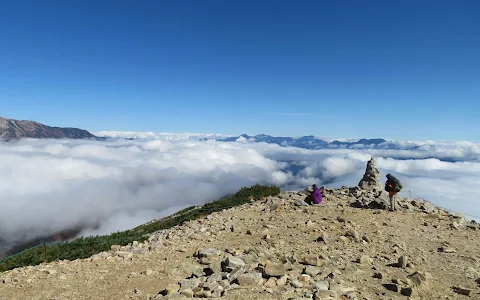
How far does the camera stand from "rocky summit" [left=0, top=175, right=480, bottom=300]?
9328mm

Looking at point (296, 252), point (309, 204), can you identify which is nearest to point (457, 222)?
point (309, 204)

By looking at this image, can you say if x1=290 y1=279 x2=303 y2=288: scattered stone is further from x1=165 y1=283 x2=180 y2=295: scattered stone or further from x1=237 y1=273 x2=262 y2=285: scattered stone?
x1=165 y1=283 x2=180 y2=295: scattered stone

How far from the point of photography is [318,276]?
9945 millimetres

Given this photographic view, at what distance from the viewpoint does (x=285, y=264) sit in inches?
425

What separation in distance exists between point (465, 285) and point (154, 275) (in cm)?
1122

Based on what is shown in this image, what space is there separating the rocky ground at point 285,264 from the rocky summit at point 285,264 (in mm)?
36

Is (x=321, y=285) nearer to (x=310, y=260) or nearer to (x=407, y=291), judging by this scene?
(x=310, y=260)

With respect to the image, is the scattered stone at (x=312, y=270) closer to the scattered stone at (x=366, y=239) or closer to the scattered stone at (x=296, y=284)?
the scattered stone at (x=296, y=284)

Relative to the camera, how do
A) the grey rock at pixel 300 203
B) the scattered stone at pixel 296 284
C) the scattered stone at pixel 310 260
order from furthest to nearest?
the grey rock at pixel 300 203, the scattered stone at pixel 310 260, the scattered stone at pixel 296 284

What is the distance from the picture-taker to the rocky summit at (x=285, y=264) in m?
9.33

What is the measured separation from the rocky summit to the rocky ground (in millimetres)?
Result: 36

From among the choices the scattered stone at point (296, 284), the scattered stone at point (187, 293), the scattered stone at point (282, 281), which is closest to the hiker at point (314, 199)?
the scattered stone at point (282, 281)

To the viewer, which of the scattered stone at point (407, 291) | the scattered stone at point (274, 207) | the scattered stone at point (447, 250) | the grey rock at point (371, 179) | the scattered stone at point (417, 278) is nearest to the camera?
the scattered stone at point (407, 291)

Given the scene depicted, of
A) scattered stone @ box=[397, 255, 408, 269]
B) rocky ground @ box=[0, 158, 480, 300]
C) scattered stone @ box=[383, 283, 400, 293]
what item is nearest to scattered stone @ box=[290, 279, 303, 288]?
rocky ground @ box=[0, 158, 480, 300]
